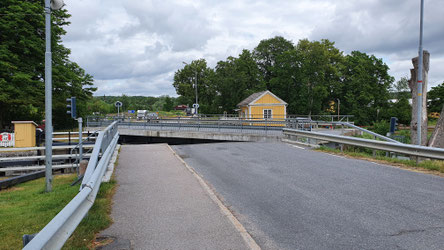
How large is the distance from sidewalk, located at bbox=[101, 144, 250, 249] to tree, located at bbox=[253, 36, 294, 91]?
61.6 m

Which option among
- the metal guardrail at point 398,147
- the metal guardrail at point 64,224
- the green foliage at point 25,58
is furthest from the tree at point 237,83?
the metal guardrail at point 64,224

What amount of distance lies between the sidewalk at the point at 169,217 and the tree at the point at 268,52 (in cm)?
6158

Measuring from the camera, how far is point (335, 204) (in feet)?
19.8

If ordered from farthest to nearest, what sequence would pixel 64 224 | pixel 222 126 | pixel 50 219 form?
pixel 222 126
pixel 50 219
pixel 64 224

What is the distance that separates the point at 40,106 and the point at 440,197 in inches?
1135

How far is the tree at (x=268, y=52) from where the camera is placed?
69.3m

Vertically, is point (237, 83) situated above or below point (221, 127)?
above

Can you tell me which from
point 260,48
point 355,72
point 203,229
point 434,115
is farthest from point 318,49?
point 203,229

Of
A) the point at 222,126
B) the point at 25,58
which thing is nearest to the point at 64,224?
the point at 222,126

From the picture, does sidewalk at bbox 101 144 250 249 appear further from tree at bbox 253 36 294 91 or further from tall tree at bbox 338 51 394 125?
tree at bbox 253 36 294 91

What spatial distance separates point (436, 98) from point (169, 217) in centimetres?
6886

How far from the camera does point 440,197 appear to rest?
6348mm

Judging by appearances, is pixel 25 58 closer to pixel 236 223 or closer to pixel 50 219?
pixel 50 219

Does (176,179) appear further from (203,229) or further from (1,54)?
(1,54)
